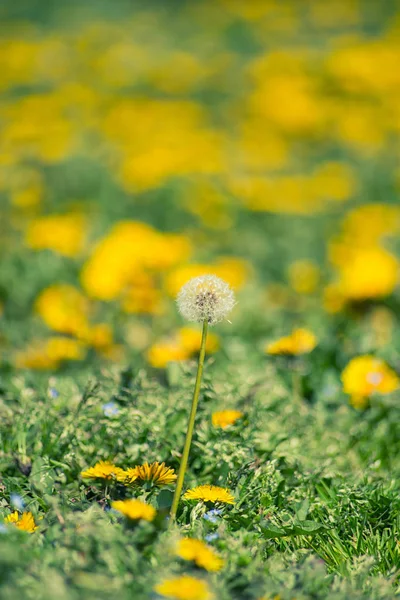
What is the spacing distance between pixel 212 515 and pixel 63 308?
1941mm

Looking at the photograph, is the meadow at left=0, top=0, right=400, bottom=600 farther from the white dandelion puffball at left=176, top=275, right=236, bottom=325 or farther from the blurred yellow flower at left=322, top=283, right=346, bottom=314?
the white dandelion puffball at left=176, top=275, right=236, bottom=325

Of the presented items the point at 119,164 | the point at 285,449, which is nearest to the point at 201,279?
the point at 285,449

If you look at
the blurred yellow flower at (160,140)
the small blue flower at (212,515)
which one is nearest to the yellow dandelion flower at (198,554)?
the small blue flower at (212,515)

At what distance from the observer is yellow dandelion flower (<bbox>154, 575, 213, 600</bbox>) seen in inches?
51.6

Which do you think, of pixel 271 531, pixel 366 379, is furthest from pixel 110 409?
pixel 366 379

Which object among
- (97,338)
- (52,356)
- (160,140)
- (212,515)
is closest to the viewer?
(212,515)

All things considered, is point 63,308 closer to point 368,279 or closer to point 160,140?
point 368,279

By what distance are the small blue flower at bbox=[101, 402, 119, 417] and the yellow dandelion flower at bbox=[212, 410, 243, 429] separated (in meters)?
0.27

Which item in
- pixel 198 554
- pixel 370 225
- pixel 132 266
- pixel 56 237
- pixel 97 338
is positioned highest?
pixel 198 554

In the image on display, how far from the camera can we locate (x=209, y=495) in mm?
1753

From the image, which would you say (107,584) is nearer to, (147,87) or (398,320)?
(398,320)

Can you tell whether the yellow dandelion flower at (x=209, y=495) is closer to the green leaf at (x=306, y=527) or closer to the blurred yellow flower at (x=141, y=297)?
the green leaf at (x=306, y=527)

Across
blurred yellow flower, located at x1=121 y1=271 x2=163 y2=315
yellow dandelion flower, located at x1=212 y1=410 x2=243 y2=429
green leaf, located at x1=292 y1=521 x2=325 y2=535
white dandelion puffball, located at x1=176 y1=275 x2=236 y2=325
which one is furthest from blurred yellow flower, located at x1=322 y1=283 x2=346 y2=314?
white dandelion puffball, located at x1=176 y1=275 x2=236 y2=325

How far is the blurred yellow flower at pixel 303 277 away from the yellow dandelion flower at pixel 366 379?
4.42 ft
